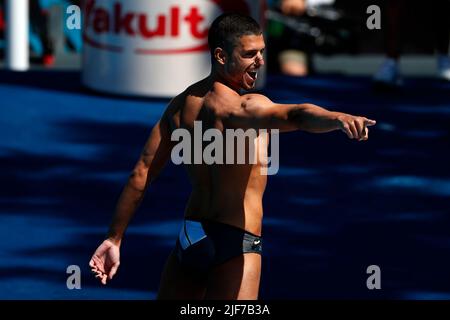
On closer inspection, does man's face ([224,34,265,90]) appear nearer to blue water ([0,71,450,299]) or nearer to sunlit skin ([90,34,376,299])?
sunlit skin ([90,34,376,299])

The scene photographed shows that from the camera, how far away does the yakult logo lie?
11727mm

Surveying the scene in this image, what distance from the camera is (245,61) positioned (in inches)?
228

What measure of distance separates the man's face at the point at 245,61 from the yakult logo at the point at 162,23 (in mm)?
5970

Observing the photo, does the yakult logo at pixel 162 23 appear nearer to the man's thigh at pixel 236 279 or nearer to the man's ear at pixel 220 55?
the man's ear at pixel 220 55

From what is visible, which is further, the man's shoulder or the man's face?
the man's face

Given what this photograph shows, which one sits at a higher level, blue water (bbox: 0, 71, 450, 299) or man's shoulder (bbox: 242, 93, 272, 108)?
man's shoulder (bbox: 242, 93, 272, 108)

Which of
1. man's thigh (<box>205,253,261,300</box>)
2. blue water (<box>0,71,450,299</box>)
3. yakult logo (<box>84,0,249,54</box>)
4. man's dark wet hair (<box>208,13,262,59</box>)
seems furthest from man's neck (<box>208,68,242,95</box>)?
yakult logo (<box>84,0,249,54</box>)

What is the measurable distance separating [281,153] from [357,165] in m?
0.66

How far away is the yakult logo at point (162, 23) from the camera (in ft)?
38.5

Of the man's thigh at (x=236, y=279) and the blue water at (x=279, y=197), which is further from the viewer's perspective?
→ the blue water at (x=279, y=197)

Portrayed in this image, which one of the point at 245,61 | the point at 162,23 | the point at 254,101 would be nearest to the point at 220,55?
the point at 245,61

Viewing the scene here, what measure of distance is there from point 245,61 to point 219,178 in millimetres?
555

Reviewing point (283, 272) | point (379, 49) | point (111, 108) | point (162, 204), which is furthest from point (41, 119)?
point (379, 49)

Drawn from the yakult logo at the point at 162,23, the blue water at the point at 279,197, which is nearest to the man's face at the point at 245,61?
the blue water at the point at 279,197
